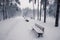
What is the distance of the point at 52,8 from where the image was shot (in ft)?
148

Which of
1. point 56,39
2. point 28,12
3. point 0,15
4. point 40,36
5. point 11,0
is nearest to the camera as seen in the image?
point 56,39

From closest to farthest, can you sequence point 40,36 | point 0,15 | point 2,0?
point 40,36
point 2,0
point 0,15

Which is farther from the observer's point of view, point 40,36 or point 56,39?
point 40,36

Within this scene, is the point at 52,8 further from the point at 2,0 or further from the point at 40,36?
the point at 40,36

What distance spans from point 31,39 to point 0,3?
33846 mm

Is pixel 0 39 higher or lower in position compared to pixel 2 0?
lower

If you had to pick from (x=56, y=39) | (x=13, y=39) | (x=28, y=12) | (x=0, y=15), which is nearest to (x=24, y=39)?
(x=13, y=39)

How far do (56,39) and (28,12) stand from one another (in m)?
105

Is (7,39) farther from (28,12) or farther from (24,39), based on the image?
(28,12)

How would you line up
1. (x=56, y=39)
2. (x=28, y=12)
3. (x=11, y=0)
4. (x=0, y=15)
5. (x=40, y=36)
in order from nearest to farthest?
1. (x=56, y=39)
2. (x=40, y=36)
3. (x=11, y=0)
4. (x=0, y=15)
5. (x=28, y=12)

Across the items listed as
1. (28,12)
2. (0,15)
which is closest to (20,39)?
(0,15)

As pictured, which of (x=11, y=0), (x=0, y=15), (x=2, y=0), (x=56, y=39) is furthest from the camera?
(x=0, y=15)

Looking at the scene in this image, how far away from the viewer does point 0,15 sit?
52156 millimetres

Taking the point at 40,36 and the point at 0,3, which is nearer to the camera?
the point at 40,36
